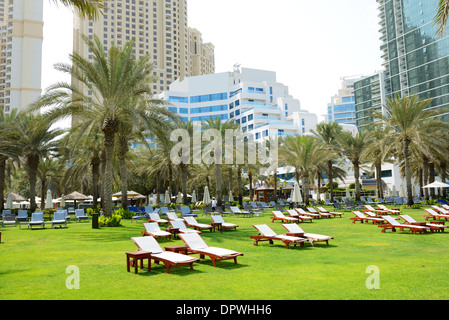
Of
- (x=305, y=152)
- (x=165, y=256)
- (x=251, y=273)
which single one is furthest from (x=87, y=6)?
(x=305, y=152)

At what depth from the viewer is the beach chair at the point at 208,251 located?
8.45 metres

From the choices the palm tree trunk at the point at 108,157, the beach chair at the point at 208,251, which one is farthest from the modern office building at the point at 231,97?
the beach chair at the point at 208,251

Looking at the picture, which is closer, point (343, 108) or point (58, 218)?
point (58, 218)

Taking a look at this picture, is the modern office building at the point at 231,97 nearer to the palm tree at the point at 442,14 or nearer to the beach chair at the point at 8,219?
the beach chair at the point at 8,219

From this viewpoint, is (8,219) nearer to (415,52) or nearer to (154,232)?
(154,232)

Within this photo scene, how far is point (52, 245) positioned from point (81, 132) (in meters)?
8.11

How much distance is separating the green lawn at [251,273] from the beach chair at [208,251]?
0.23m

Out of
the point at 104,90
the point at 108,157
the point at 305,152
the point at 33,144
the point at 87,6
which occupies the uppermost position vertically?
the point at 104,90

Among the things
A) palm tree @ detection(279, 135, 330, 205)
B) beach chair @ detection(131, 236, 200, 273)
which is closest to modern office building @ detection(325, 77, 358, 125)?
palm tree @ detection(279, 135, 330, 205)

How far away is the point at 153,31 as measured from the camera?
124 meters

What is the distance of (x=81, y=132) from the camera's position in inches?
743

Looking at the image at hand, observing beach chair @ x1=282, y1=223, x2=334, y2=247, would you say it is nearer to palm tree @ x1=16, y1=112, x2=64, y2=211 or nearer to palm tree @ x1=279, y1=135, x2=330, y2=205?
palm tree @ x1=279, y1=135, x2=330, y2=205

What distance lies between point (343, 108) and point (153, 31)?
74.8m
